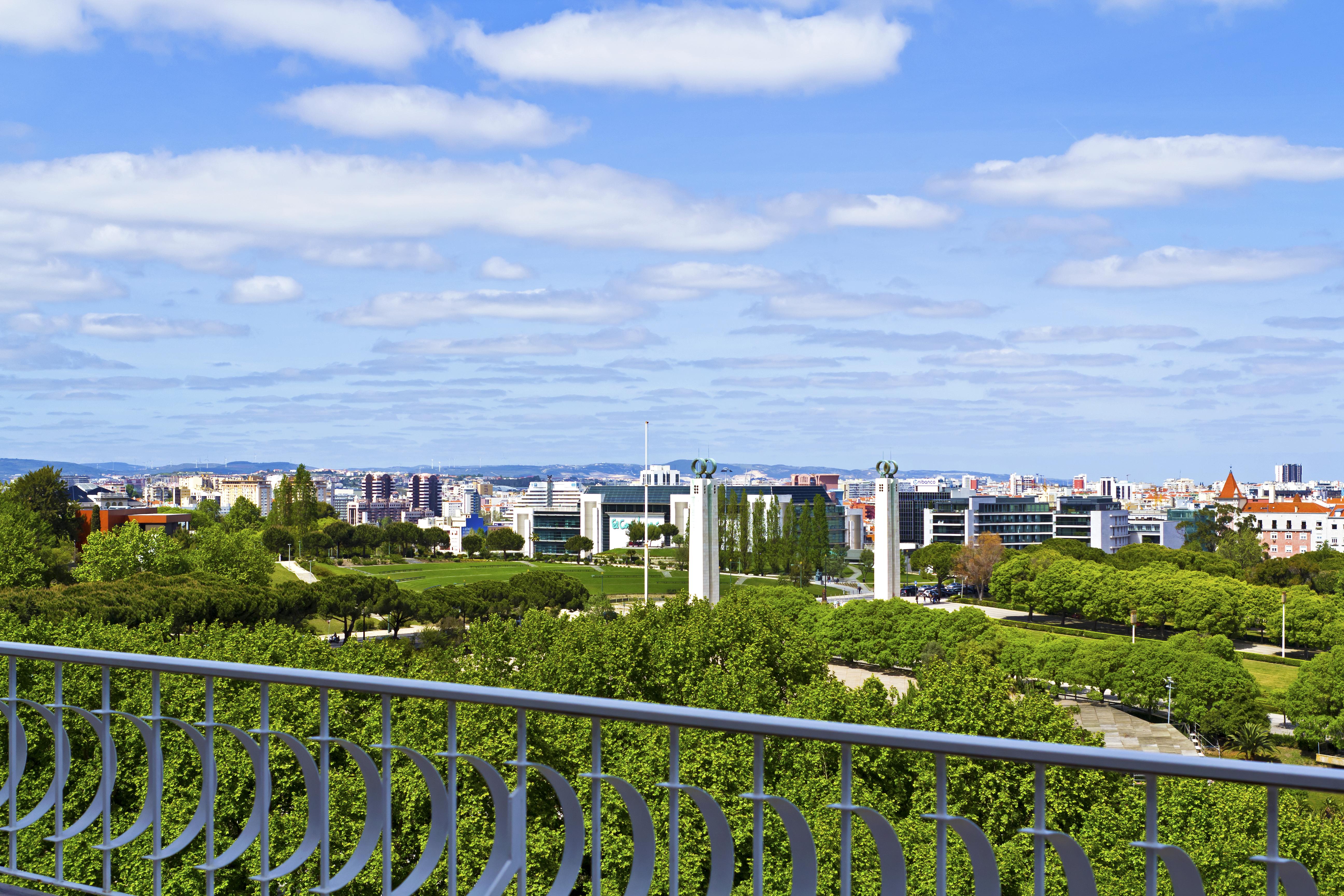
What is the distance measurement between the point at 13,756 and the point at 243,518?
90994 mm

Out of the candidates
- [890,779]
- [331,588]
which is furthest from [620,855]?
[331,588]

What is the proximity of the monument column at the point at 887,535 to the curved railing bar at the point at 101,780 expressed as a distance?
4993cm

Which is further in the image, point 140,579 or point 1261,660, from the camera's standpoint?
point 1261,660

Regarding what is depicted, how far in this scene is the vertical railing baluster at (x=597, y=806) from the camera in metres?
2.74

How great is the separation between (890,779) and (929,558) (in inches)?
2689

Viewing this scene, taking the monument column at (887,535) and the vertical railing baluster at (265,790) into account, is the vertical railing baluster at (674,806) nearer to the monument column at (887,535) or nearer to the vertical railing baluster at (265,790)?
the vertical railing baluster at (265,790)

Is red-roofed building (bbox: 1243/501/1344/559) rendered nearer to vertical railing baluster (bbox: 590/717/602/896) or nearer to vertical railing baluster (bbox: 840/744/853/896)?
vertical railing baluster (bbox: 840/744/853/896)

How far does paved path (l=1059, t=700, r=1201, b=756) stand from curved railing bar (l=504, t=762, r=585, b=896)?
1223 inches

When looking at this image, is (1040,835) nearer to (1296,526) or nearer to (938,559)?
(938,559)

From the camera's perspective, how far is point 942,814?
2418mm

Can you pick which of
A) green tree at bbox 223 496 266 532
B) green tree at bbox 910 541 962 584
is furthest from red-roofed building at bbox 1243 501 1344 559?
green tree at bbox 223 496 266 532

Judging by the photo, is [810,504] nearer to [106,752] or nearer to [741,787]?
[741,787]

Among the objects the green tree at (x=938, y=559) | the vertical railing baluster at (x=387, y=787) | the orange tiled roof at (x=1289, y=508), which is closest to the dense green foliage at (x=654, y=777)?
the vertical railing baluster at (x=387, y=787)

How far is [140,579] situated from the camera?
39.1m
